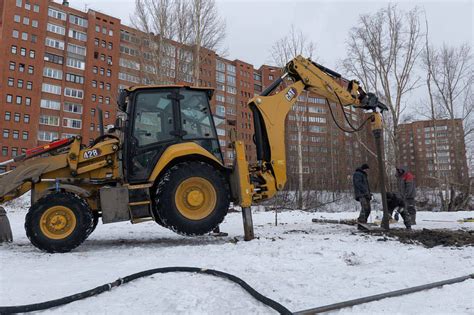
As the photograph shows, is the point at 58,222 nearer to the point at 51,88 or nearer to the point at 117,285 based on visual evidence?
the point at 117,285

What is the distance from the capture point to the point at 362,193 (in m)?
8.72

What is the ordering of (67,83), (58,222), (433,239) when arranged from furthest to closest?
(67,83) < (433,239) < (58,222)

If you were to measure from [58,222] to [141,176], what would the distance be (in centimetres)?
140

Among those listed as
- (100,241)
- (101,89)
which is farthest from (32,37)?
(100,241)

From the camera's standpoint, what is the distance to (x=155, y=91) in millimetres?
6148

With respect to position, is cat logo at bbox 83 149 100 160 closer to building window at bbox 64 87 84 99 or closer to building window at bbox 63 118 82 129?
building window at bbox 63 118 82 129

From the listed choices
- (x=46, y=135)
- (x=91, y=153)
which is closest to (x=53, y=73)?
(x=46, y=135)

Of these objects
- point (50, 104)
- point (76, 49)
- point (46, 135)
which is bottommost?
point (46, 135)

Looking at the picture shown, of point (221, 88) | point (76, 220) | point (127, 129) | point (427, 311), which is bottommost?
point (427, 311)

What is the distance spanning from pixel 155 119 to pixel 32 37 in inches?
1821

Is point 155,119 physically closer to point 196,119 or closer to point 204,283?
point 196,119

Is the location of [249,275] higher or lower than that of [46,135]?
lower

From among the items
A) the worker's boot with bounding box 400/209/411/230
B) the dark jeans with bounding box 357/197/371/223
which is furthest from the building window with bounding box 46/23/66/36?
the worker's boot with bounding box 400/209/411/230

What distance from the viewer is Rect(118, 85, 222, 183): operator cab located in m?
5.88
